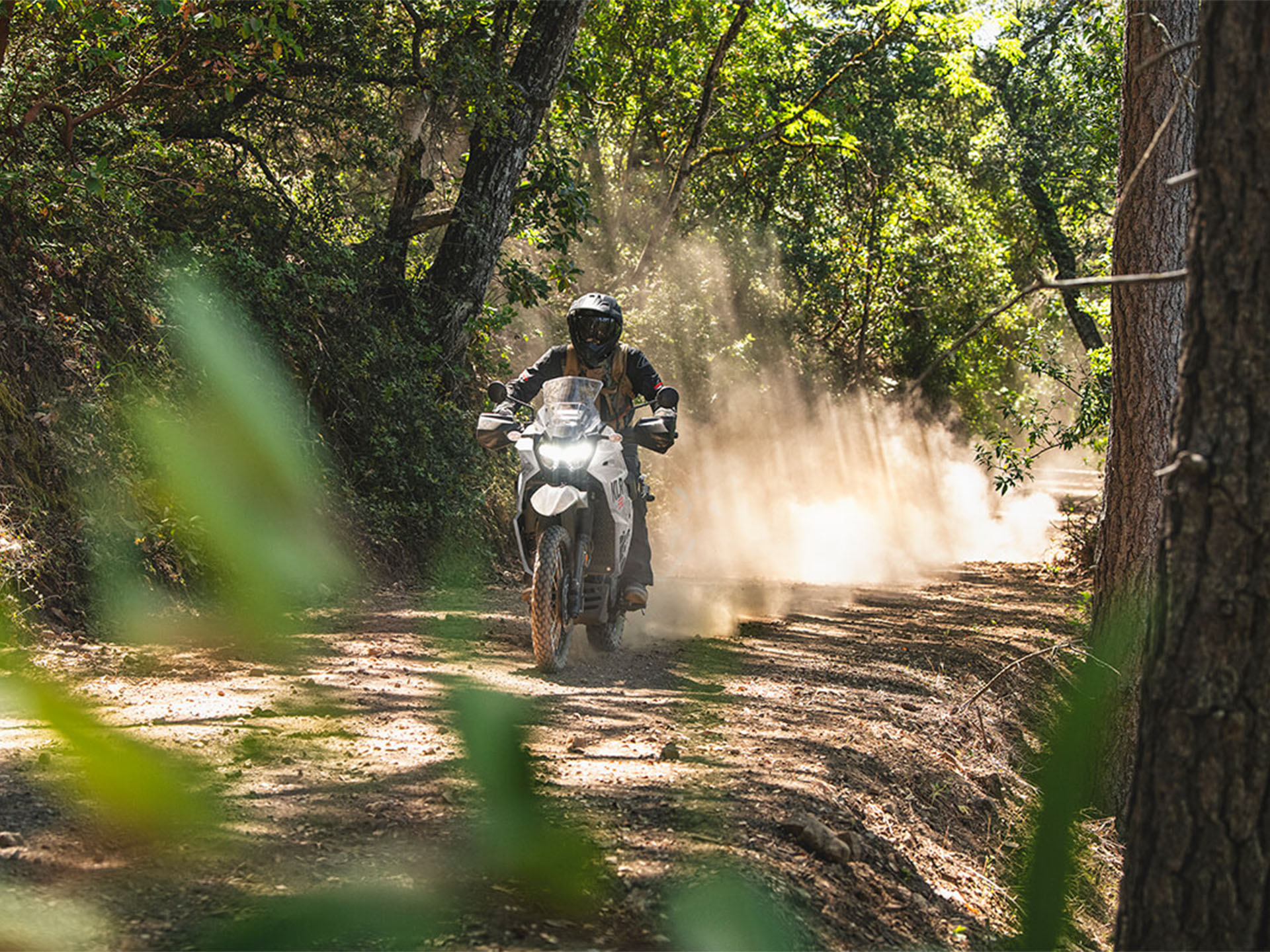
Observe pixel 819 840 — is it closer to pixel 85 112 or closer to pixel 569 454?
pixel 569 454

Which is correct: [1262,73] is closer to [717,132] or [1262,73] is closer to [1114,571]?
[1114,571]

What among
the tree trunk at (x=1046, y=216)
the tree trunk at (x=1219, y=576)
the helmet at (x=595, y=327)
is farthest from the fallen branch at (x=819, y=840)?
the tree trunk at (x=1046, y=216)

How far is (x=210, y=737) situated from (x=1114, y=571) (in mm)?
4951

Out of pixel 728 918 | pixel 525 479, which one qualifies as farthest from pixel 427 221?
pixel 728 918

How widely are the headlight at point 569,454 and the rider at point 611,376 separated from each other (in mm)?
579

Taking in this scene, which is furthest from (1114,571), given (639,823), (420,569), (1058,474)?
(1058,474)

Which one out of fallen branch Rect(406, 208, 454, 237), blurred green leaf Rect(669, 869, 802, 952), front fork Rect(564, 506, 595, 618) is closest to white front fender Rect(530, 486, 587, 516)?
front fork Rect(564, 506, 595, 618)

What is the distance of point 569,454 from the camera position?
7.39 m

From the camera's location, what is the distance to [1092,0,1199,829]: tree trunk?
268 inches

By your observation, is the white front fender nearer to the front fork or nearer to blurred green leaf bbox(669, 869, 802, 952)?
the front fork

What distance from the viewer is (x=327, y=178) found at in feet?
42.1

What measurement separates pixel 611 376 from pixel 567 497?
4.17 feet

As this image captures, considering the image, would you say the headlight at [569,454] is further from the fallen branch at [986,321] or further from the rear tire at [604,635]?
the fallen branch at [986,321]

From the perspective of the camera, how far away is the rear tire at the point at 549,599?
713cm
